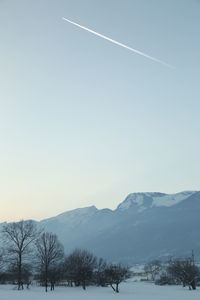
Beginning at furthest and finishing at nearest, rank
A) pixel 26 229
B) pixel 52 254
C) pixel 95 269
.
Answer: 1. pixel 95 269
2. pixel 52 254
3. pixel 26 229

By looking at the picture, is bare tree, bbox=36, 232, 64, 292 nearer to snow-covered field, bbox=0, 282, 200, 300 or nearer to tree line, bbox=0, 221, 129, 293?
tree line, bbox=0, 221, 129, 293

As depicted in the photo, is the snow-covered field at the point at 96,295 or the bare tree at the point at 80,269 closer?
the snow-covered field at the point at 96,295

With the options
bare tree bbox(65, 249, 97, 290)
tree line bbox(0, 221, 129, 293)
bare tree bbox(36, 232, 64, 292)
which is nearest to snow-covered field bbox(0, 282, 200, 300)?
tree line bbox(0, 221, 129, 293)

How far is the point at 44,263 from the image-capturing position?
87.6 meters

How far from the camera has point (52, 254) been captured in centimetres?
8575

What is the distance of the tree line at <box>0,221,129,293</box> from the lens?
256ft

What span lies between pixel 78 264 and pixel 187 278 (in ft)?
83.6

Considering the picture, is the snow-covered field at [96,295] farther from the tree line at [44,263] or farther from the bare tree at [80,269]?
the bare tree at [80,269]

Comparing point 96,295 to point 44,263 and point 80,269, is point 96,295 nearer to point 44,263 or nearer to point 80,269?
point 44,263

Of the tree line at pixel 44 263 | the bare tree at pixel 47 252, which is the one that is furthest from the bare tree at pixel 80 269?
the bare tree at pixel 47 252

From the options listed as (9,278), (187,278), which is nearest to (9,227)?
(9,278)

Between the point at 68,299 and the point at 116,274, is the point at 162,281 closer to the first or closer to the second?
the point at 116,274

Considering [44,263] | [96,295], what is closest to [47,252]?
[44,263]

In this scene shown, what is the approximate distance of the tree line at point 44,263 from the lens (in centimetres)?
7812
